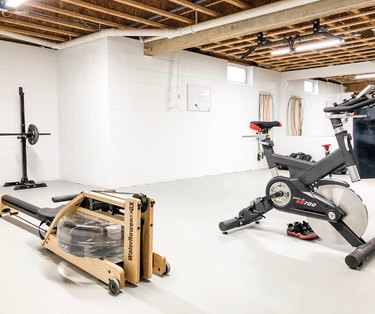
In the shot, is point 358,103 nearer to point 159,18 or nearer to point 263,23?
point 263,23

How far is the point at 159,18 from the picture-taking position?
18.4ft

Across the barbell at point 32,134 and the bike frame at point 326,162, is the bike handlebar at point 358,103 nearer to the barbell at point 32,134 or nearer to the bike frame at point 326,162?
the bike frame at point 326,162

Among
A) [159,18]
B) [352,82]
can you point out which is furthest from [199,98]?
[352,82]

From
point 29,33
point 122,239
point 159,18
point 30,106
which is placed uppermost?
point 159,18

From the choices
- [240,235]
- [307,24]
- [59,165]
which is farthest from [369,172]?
[59,165]

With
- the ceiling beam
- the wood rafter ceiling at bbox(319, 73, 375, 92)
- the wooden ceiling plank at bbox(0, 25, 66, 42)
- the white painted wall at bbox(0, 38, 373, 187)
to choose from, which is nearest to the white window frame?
the white painted wall at bbox(0, 38, 373, 187)

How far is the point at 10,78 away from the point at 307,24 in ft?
19.1

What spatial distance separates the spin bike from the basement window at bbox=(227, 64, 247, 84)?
5.85 m

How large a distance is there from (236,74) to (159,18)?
404cm

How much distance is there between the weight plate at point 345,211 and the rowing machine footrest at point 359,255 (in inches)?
6.2

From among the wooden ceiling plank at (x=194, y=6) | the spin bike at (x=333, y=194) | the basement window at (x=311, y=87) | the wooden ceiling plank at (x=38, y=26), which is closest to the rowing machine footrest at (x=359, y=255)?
the spin bike at (x=333, y=194)

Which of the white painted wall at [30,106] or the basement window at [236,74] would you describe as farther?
the basement window at [236,74]

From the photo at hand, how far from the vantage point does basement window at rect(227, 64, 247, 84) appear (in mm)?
8930

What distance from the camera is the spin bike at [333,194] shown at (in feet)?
9.40
